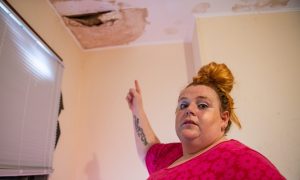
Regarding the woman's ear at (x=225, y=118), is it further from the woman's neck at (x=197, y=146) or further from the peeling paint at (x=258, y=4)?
the peeling paint at (x=258, y=4)

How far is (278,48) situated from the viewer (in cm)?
176

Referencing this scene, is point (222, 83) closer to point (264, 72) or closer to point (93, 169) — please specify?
point (264, 72)

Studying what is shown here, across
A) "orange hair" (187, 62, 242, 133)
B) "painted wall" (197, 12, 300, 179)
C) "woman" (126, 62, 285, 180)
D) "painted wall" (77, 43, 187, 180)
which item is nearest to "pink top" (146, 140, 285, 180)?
"woman" (126, 62, 285, 180)

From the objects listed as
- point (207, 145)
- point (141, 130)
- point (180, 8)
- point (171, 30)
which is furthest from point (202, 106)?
point (171, 30)

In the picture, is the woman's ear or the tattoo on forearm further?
the tattoo on forearm

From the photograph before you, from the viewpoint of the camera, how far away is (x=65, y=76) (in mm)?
1871

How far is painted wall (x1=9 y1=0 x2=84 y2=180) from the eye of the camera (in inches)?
59.5

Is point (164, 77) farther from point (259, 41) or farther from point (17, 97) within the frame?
point (17, 97)

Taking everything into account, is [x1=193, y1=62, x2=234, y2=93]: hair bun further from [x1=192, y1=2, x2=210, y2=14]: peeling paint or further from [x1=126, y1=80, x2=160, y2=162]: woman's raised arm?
[x1=192, y1=2, x2=210, y2=14]: peeling paint

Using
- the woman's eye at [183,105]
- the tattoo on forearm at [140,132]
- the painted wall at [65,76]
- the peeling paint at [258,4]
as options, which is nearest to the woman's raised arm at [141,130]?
the tattoo on forearm at [140,132]

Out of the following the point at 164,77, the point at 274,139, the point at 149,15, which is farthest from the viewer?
the point at 164,77

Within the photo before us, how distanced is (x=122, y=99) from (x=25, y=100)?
2.98 ft

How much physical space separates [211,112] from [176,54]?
1.32 m

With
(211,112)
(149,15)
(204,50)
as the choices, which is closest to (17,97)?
(211,112)
